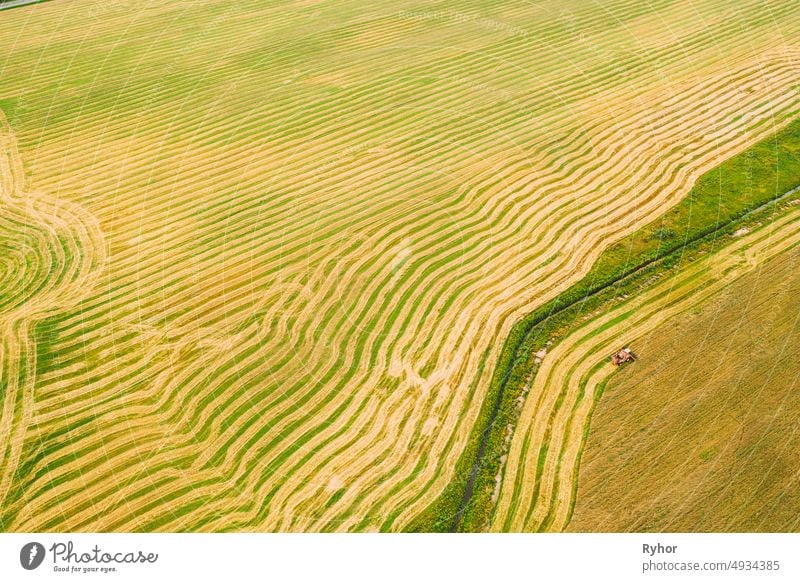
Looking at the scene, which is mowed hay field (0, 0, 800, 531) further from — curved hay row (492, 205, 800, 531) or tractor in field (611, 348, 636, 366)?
tractor in field (611, 348, 636, 366)

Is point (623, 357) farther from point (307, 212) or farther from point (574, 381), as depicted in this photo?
point (307, 212)

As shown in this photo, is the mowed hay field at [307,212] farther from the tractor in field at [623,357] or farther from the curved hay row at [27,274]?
the tractor in field at [623,357]

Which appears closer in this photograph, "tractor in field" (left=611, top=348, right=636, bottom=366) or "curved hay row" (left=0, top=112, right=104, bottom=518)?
"curved hay row" (left=0, top=112, right=104, bottom=518)

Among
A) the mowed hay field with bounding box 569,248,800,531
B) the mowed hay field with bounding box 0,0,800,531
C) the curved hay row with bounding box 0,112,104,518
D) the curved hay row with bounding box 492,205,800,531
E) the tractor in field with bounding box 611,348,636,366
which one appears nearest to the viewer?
the mowed hay field with bounding box 569,248,800,531

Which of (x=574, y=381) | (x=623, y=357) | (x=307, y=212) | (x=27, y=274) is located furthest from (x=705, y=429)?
(x=27, y=274)

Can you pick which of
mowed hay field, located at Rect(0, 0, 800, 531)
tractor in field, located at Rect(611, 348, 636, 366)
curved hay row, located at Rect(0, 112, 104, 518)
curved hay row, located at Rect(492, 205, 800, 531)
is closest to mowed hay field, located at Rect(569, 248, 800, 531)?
tractor in field, located at Rect(611, 348, 636, 366)
